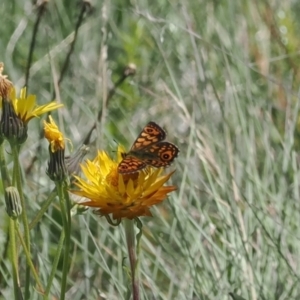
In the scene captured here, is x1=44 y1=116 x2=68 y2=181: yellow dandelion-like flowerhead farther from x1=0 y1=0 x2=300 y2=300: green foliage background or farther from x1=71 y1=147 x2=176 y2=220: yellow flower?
x1=0 y1=0 x2=300 y2=300: green foliage background

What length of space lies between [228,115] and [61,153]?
0.99 metres

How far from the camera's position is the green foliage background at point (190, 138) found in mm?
1390

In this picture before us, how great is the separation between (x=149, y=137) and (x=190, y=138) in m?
0.64

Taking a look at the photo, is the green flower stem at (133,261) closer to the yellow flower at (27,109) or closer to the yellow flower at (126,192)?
the yellow flower at (126,192)

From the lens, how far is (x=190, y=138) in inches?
61.7

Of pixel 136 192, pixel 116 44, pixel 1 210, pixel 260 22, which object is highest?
pixel 260 22

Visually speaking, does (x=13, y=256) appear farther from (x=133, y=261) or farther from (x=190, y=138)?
(x=190, y=138)

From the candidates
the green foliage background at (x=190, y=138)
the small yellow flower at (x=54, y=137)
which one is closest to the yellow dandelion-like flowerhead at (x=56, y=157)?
the small yellow flower at (x=54, y=137)

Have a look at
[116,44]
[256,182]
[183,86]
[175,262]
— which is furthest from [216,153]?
[116,44]

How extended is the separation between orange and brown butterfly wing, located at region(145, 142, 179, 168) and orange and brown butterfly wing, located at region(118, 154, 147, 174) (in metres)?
0.01

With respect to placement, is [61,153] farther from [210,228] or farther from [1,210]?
[1,210]

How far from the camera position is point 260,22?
2324 mm

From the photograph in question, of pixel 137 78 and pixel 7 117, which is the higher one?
pixel 137 78

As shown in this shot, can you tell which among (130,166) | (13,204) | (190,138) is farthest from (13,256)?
(190,138)
